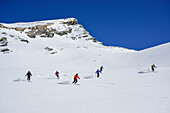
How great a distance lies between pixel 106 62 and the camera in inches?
1336

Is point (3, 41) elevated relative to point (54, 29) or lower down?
lower down

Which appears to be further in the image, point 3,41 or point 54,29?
point 54,29

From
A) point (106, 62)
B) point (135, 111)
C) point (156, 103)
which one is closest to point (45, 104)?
point (135, 111)

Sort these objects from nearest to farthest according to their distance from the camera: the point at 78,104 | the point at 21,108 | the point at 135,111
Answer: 1. the point at 135,111
2. the point at 21,108
3. the point at 78,104

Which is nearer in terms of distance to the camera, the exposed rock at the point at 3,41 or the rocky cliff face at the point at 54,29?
the exposed rock at the point at 3,41

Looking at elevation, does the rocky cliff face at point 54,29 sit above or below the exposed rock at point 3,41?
above

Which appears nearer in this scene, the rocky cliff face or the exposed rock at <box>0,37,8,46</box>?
the exposed rock at <box>0,37,8,46</box>

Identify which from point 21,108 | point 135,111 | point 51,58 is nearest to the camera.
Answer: point 135,111

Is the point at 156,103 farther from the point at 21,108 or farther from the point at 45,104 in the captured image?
the point at 21,108

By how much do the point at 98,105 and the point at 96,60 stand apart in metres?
29.6

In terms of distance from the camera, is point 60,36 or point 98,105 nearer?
point 98,105

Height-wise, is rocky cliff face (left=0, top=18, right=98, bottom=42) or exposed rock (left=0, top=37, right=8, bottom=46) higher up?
rocky cliff face (left=0, top=18, right=98, bottom=42)

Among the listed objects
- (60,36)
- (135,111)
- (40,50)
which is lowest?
(135,111)

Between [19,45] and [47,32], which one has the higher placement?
[47,32]
